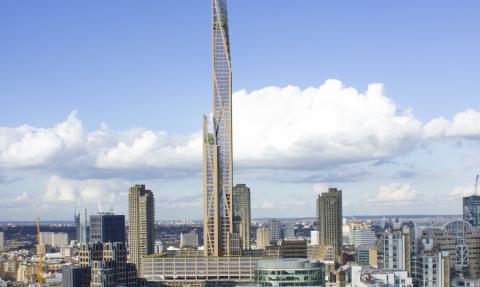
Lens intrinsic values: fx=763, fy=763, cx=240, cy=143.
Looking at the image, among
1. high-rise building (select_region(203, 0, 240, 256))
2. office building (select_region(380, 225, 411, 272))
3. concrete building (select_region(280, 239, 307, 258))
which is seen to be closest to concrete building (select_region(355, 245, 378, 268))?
concrete building (select_region(280, 239, 307, 258))

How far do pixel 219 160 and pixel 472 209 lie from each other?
2541 inches

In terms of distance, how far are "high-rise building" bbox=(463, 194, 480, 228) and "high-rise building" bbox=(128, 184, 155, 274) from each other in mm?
65946

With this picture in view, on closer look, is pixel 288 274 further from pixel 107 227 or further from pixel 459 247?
pixel 107 227

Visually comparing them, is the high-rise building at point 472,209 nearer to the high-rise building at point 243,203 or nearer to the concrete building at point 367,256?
the concrete building at point 367,256

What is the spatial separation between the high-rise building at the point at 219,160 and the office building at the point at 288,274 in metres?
41.9

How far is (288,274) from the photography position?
226ft

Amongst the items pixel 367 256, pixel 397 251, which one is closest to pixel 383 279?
pixel 397 251

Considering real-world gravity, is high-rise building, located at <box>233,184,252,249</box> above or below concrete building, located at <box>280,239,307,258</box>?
above

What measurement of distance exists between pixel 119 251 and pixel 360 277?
26.7 m

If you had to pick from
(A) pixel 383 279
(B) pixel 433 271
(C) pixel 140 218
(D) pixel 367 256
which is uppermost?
(C) pixel 140 218

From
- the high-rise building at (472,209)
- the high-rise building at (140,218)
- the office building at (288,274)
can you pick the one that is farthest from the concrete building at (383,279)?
the high-rise building at (140,218)

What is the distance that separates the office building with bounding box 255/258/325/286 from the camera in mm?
68875

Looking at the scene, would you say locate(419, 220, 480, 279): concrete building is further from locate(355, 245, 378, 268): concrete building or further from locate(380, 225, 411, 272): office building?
locate(355, 245, 378, 268): concrete building

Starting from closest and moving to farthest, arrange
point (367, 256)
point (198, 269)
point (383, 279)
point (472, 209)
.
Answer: point (383, 279), point (198, 269), point (367, 256), point (472, 209)
